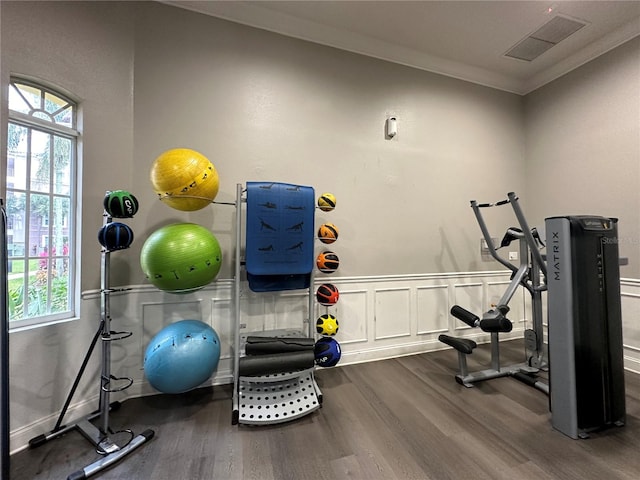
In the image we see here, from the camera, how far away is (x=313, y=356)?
90.4 inches

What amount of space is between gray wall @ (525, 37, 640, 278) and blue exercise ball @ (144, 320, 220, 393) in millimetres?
4498

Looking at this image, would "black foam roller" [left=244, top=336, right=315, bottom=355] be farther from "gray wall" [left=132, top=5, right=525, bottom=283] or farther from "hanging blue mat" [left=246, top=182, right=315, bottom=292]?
"gray wall" [left=132, top=5, right=525, bottom=283]

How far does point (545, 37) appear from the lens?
3.21 m

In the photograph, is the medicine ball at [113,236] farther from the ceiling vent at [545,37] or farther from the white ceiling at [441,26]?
the ceiling vent at [545,37]

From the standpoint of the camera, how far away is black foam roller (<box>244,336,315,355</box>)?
230cm

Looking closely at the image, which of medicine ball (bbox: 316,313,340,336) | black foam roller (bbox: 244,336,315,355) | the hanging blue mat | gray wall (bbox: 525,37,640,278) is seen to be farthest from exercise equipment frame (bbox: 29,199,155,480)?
gray wall (bbox: 525,37,640,278)

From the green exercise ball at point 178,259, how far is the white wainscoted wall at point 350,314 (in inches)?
26.3

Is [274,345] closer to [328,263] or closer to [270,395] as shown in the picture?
[270,395]

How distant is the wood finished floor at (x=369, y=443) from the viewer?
165 centimetres

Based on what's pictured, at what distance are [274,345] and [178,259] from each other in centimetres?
105

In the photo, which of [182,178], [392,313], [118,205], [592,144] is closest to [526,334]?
[392,313]

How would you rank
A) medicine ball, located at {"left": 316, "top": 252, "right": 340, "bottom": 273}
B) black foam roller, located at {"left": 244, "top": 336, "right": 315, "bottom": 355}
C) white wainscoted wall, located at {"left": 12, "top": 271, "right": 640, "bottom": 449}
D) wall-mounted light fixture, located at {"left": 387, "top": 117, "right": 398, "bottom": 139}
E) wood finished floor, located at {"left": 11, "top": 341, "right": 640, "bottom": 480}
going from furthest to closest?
wall-mounted light fixture, located at {"left": 387, "top": 117, "right": 398, "bottom": 139}, medicine ball, located at {"left": 316, "top": 252, "right": 340, "bottom": 273}, white wainscoted wall, located at {"left": 12, "top": 271, "right": 640, "bottom": 449}, black foam roller, located at {"left": 244, "top": 336, "right": 315, "bottom": 355}, wood finished floor, located at {"left": 11, "top": 341, "right": 640, "bottom": 480}

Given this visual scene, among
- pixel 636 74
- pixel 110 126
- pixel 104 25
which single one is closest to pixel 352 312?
pixel 110 126

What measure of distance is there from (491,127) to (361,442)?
4272mm
